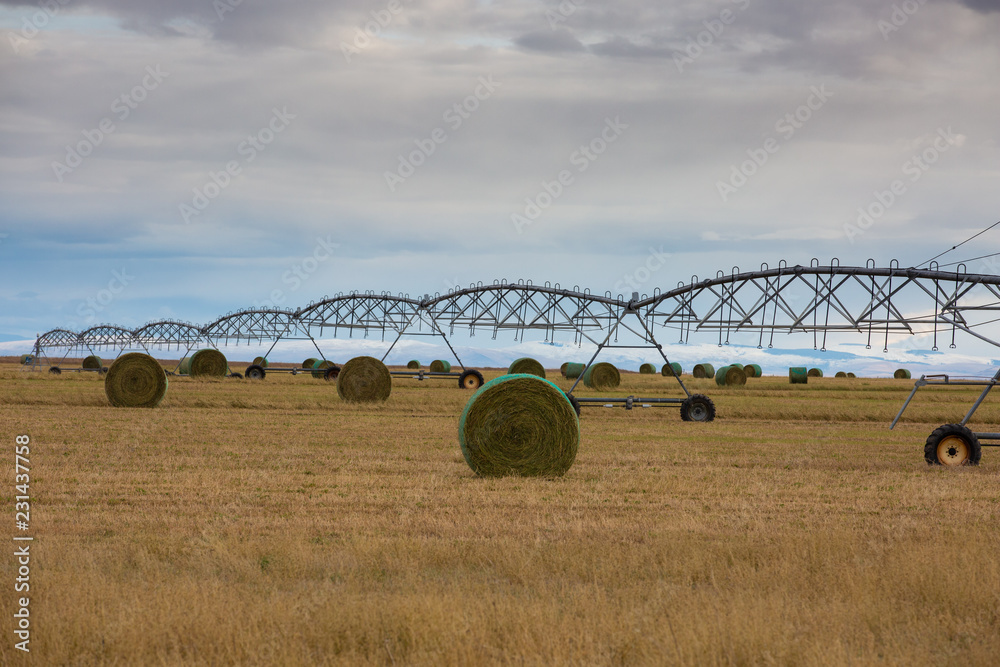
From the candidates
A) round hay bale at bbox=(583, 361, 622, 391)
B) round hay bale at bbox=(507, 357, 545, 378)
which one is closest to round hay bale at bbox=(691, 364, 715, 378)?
round hay bale at bbox=(583, 361, 622, 391)

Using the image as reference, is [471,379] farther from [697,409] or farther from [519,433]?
[519,433]

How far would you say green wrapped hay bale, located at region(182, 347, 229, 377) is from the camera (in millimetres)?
57188

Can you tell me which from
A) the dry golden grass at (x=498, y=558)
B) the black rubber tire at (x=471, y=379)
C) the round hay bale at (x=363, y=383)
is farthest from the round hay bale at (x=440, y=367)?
the dry golden grass at (x=498, y=558)

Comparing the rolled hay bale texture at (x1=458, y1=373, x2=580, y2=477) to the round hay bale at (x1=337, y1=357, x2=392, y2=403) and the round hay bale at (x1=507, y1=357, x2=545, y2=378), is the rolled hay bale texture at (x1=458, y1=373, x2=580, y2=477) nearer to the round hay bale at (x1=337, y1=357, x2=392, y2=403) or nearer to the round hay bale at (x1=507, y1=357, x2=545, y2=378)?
the round hay bale at (x1=337, y1=357, x2=392, y2=403)

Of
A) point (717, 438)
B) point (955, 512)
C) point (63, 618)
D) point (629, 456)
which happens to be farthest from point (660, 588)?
point (717, 438)

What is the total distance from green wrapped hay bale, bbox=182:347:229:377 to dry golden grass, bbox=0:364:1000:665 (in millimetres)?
38421

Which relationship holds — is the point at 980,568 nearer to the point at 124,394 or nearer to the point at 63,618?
the point at 63,618

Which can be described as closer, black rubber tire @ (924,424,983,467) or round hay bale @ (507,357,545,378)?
black rubber tire @ (924,424,983,467)

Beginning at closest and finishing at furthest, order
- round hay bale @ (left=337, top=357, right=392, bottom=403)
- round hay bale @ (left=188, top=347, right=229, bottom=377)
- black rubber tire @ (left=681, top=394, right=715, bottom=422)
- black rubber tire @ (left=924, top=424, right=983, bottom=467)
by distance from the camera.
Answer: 1. black rubber tire @ (left=924, top=424, right=983, bottom=467)
2. black rubber tire @ (left=681, top=394, right=715, bottom=422)
3. round hay bale @ (left=337, top=357, right=392, bottom=403)
4. round hay bale @ (left=188, top=347, right=229, bottom=377)

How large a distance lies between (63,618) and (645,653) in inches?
174

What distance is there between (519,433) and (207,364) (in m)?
45.3

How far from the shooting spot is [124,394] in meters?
32.6

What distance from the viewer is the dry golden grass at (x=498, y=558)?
662 centimetres

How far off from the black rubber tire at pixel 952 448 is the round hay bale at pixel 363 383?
22.7 meters
